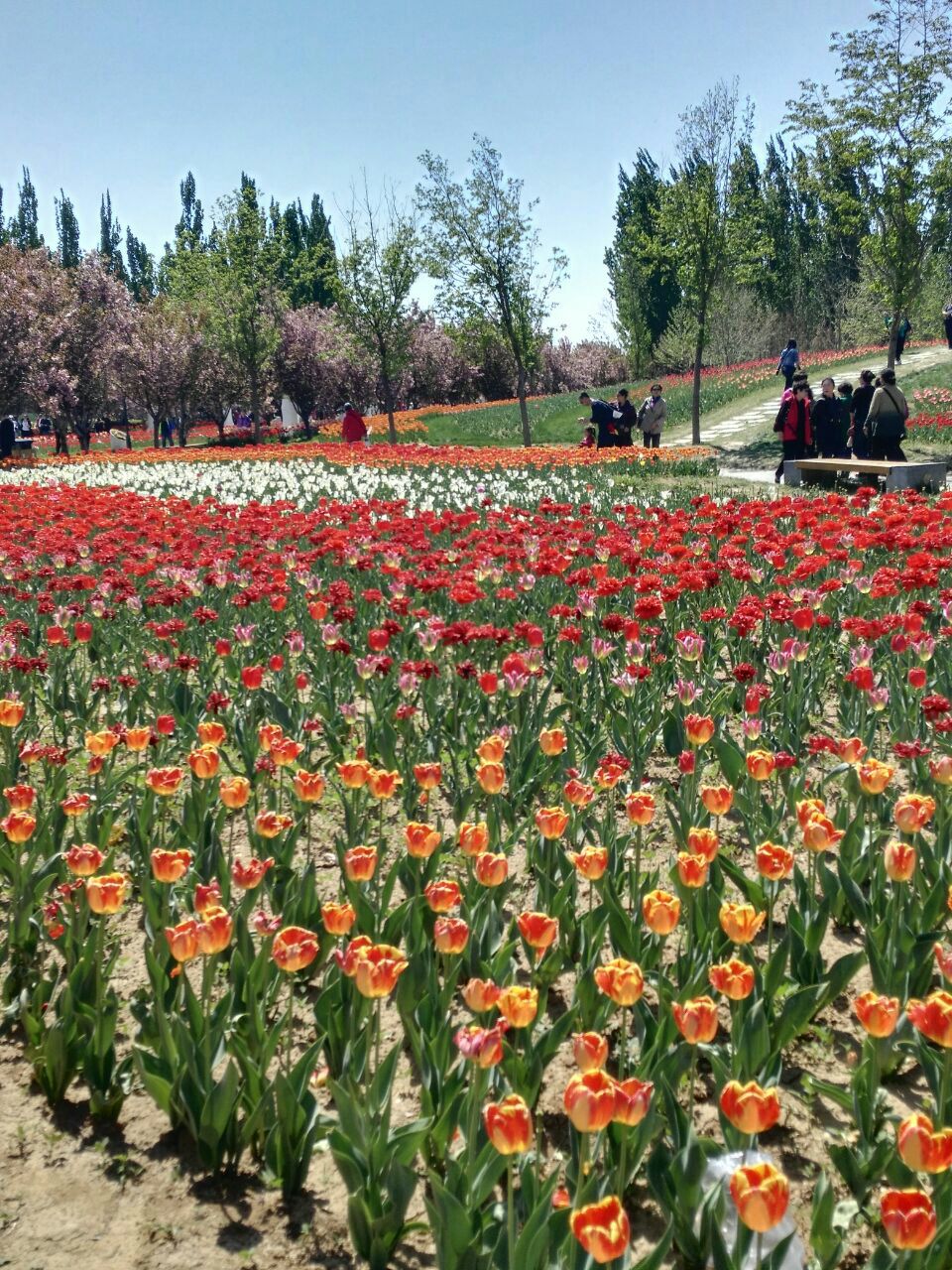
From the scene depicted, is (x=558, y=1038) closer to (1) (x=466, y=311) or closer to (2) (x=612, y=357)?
(1) (x=466, y=311)

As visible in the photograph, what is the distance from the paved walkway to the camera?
2436cm

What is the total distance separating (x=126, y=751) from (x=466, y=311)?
25.0m

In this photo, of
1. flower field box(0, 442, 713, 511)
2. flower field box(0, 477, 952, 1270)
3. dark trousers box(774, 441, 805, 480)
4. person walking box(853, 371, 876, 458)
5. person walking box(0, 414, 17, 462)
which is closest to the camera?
flower field box(0, 477, 952, 1270)

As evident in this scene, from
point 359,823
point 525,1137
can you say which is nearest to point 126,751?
point 359,823

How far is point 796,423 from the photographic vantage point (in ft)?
50.0

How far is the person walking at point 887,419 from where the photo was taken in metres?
14.6

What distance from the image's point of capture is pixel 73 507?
10266 mm

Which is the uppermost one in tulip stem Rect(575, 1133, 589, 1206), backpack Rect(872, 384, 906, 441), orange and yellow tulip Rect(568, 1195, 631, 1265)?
backpack Rect(872, 384, 906, 441)

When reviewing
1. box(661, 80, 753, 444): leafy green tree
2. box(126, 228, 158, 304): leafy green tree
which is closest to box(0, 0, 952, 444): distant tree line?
box(661, 80, 753, 444): leafy green tree

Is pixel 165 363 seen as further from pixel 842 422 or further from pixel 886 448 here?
pixel 886 448

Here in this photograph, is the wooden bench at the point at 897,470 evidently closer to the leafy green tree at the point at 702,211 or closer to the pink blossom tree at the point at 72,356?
the leafy green tree at the point at 702,211

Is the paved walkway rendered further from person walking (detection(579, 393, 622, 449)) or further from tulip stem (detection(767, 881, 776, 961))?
tulip stem (detection(767, 881, 776, 961))

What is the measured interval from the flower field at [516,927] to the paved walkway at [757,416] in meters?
14.7

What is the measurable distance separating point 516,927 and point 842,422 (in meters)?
15.7
